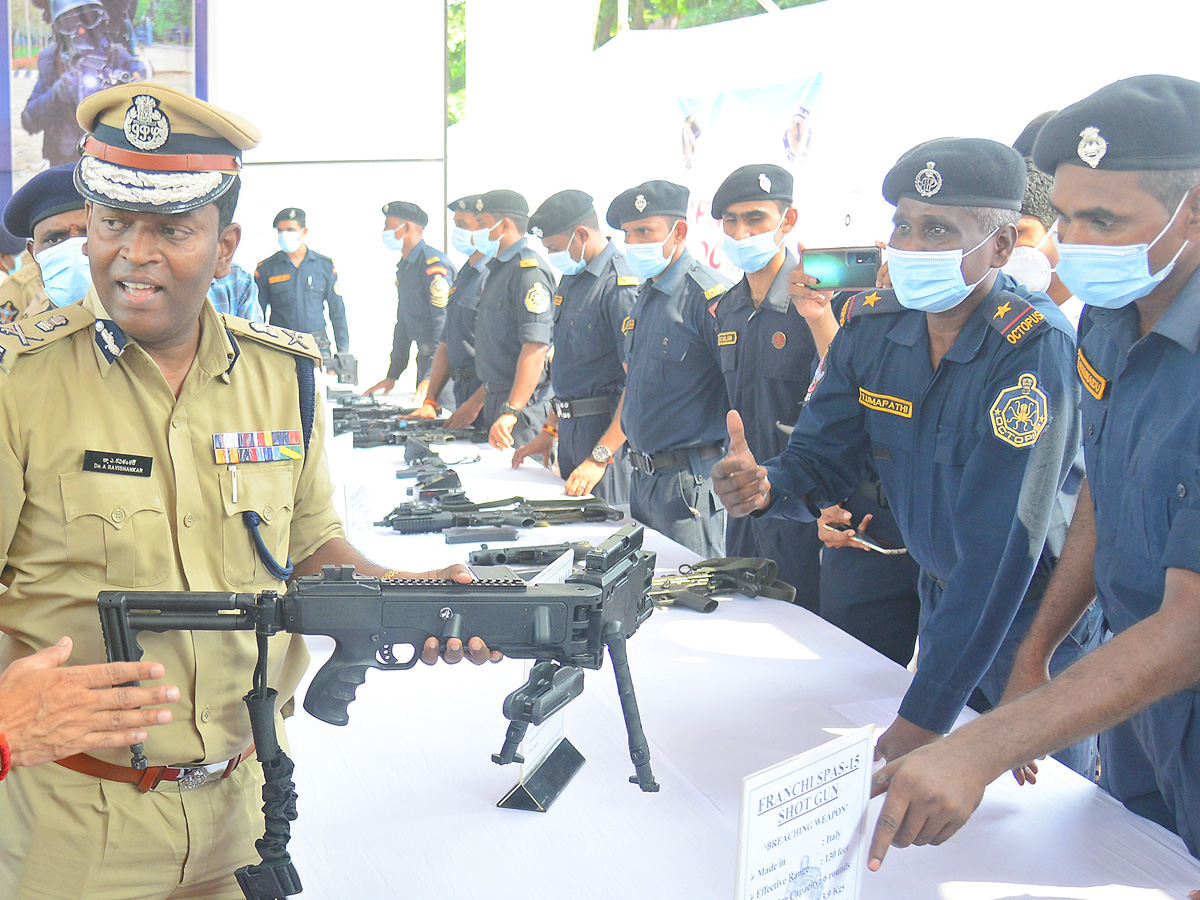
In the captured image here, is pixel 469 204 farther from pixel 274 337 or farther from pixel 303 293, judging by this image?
pixel 274 337

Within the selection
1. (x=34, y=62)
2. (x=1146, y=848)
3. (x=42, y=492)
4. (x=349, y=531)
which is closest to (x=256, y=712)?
(x=42, y=492)

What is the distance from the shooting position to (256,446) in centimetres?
144

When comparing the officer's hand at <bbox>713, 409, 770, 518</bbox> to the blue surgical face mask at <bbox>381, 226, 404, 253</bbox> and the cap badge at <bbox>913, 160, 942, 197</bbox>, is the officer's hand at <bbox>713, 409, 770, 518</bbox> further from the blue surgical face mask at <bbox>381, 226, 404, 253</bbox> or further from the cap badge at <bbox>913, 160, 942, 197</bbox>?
the blue surgical face mask at <bbox>381, 226, 404, 253</bbox>

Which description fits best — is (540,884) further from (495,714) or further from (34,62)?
(34,62)

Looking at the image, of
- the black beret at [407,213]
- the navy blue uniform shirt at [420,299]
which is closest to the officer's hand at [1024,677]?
the navy blue uniform shirt at [420,299]

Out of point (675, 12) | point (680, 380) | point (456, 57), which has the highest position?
point (456, 57)

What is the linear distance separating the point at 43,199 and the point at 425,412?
3.23 metres

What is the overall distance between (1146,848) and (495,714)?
3.66 feet

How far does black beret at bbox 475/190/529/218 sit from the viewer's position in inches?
239

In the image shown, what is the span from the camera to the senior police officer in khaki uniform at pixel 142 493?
1.27m

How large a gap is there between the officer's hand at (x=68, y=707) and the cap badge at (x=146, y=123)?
0.66 meters

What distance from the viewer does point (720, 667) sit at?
2184 millimetres

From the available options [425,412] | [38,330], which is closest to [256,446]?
[38,330]

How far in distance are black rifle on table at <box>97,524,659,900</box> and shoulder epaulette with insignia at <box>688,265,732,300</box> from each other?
7.99ft
